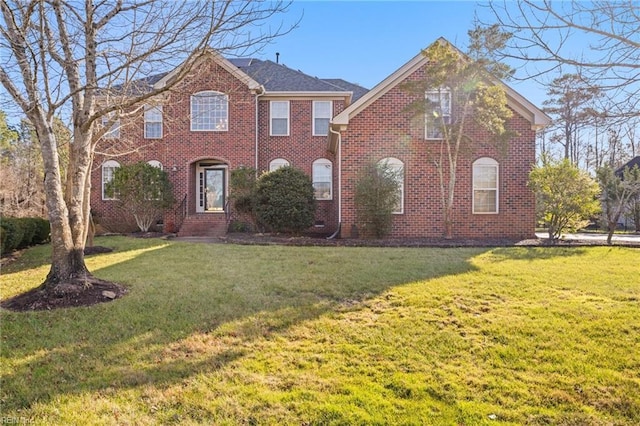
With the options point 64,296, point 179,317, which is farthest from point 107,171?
point 179,317

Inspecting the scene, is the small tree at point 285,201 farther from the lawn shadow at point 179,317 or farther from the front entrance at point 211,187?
the front entrance at point 211,187

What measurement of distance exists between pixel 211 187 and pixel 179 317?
1428 centimetres

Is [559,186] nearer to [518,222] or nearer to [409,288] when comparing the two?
[518,222]

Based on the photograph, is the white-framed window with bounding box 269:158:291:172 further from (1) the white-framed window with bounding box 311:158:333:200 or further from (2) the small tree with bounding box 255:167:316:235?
(2) the small tree with bounding box 255:167:316:235

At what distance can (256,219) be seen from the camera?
553 inches

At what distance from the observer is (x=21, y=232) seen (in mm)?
10609

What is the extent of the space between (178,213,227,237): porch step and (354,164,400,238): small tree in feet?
18.9

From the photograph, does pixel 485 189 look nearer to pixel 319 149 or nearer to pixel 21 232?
pixel 319 149

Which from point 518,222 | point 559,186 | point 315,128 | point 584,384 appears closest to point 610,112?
point 584,384

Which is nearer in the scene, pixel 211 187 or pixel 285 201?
pixel 285 201

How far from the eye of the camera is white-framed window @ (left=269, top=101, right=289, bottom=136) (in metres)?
17.1

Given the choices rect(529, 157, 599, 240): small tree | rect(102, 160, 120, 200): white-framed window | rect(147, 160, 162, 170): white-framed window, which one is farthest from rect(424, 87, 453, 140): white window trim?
rect(102, 160, 120, 200): white-framed window

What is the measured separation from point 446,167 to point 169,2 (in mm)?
9783

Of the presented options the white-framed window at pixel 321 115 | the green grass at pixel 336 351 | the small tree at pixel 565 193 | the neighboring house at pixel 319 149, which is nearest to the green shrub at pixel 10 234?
the neighboring house at pixel 319 149
